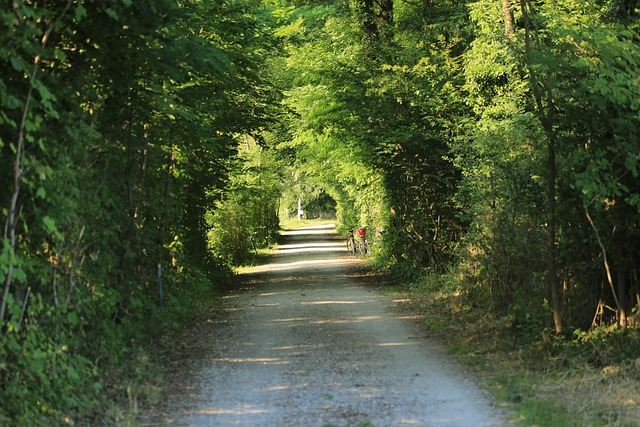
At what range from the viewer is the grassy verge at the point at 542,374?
7113 millimetres

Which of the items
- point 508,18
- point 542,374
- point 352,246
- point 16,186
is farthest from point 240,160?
point 352,246

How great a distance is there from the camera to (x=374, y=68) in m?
20.9

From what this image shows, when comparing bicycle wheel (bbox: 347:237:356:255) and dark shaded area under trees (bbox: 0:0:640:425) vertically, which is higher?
dark shaded area under trees (bbox: 0:0:640:425)

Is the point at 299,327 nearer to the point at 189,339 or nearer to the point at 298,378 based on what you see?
the point at 189,339

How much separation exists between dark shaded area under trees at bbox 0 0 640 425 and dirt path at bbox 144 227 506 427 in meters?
0.93

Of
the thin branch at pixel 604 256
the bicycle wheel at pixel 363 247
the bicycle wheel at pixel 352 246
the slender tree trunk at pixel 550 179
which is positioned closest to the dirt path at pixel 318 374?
the slender tree trunk at pixel 550 179

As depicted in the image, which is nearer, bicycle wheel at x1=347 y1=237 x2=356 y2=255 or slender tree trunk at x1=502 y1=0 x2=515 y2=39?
slender tree trunk at x1=502 y1=0 x2=515 y2=39

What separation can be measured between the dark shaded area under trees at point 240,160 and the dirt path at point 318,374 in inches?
36.5

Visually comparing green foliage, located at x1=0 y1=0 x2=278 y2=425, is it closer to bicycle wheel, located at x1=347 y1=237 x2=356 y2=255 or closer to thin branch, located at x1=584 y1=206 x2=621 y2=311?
thin branch, located at x1=584 y1=206 x2=621 y2=311

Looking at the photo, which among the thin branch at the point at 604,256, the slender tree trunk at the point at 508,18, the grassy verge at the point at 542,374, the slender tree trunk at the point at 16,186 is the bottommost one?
the grassy verge at the point at 542,374

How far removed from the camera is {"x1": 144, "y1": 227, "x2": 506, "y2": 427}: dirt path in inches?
282

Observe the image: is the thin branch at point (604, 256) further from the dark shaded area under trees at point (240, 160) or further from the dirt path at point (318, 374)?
the dirt path at point (318, 374)

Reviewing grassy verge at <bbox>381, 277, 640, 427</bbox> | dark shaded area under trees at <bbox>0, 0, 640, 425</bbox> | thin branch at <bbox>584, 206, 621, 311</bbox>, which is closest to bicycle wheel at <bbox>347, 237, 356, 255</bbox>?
dark shaded area under trees at <bbox>0, 0, 640, 425</bbox>

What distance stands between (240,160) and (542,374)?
12.8 meters
